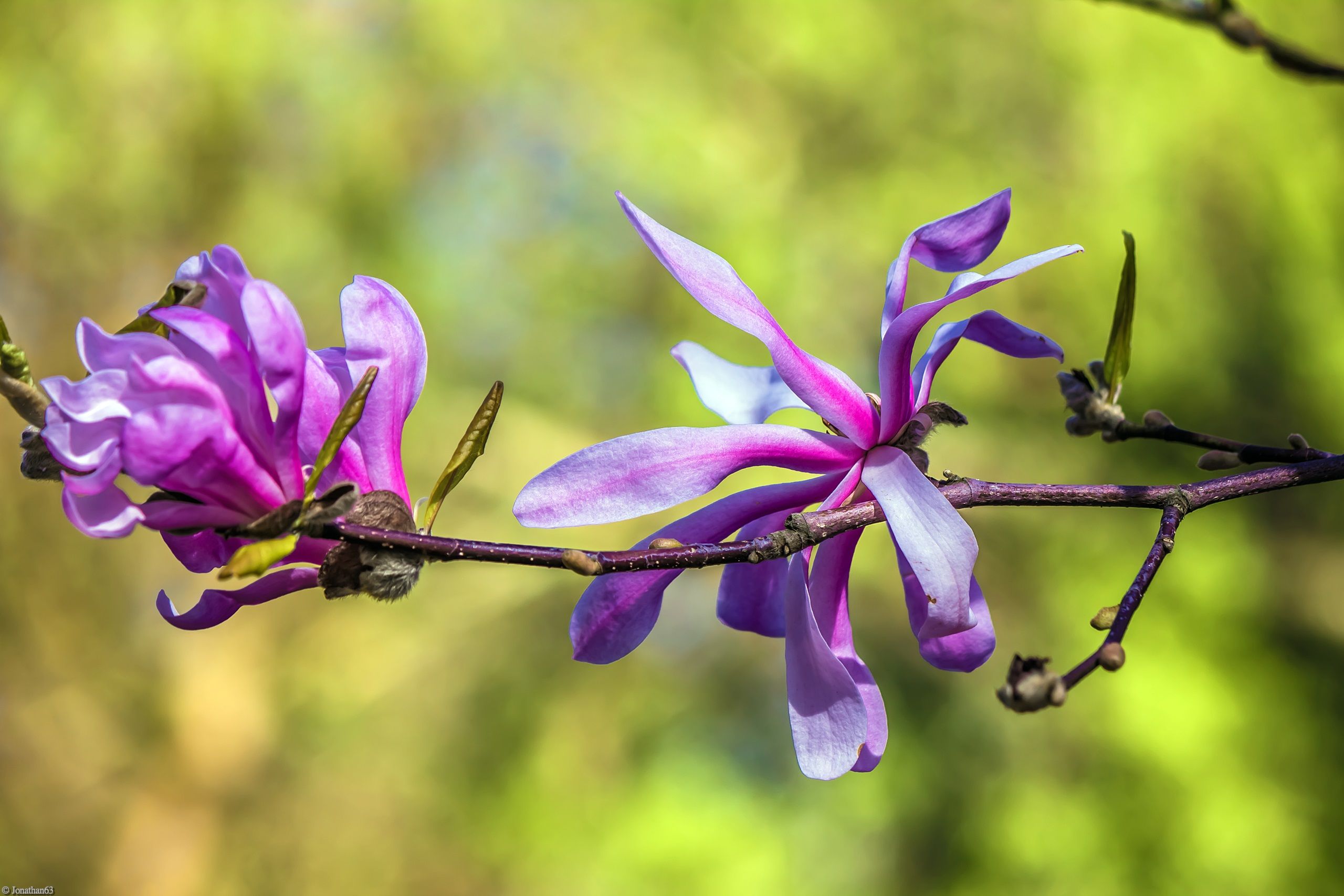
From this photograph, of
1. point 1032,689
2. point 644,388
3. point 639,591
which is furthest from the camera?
point 644,388

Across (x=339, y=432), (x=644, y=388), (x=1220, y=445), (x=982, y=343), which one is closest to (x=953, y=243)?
(x=982, y=343)

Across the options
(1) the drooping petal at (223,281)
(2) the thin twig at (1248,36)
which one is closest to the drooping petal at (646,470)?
(1) the drooping petal at (223,281)

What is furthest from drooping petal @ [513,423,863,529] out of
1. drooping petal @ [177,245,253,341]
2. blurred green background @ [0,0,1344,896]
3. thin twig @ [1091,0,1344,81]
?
blurred green background @ [0,0,1344,896]

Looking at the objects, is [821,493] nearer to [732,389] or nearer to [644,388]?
[732,389]

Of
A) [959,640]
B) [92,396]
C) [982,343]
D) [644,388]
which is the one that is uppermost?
[92,396]

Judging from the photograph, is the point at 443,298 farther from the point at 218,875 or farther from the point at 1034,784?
the point at 1034,784

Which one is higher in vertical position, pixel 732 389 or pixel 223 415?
pixel 223 415
